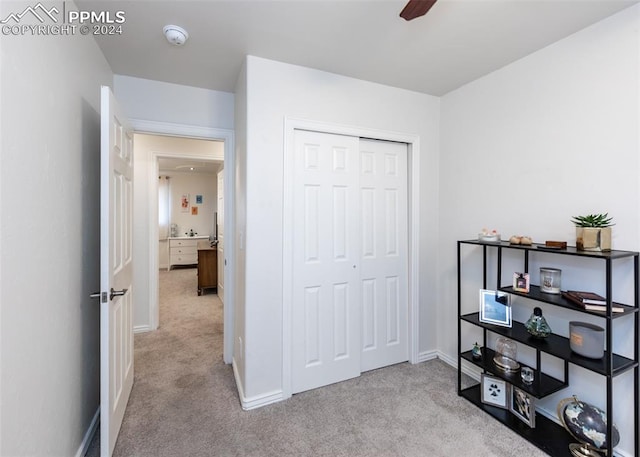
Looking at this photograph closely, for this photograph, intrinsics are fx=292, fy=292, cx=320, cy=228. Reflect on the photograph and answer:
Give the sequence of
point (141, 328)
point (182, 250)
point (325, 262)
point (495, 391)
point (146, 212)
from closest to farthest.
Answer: point (495, 391) → point (325, 262) → point (141, 328) → point (146, 212) → point (182, 250)

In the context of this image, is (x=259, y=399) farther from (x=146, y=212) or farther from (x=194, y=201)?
(x=194, y=201)

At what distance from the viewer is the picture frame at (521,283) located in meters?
1.86

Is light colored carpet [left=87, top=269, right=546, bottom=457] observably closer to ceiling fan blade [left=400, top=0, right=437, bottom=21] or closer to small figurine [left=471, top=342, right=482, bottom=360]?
small figurine [left=471, top=342, right=482, bottom=360]

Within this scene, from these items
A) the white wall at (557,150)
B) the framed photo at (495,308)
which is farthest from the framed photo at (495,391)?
the framed photo at (495,308)

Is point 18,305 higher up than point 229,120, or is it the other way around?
point 229,120

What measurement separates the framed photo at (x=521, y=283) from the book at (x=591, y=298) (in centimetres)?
23

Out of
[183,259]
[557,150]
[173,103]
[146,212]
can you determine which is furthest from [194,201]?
[557,150]

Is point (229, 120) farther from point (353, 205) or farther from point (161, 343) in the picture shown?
point (161, 343)

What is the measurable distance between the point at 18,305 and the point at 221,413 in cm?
140

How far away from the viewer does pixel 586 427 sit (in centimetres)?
160

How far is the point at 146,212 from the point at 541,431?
13.5 feet

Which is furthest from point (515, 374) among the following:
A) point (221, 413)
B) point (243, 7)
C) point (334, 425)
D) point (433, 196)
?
point (243, 7)

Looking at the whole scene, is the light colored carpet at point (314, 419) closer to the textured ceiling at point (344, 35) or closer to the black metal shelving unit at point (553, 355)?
the black metal shelving unit at point (553, 355)

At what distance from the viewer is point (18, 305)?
108 centimetres
